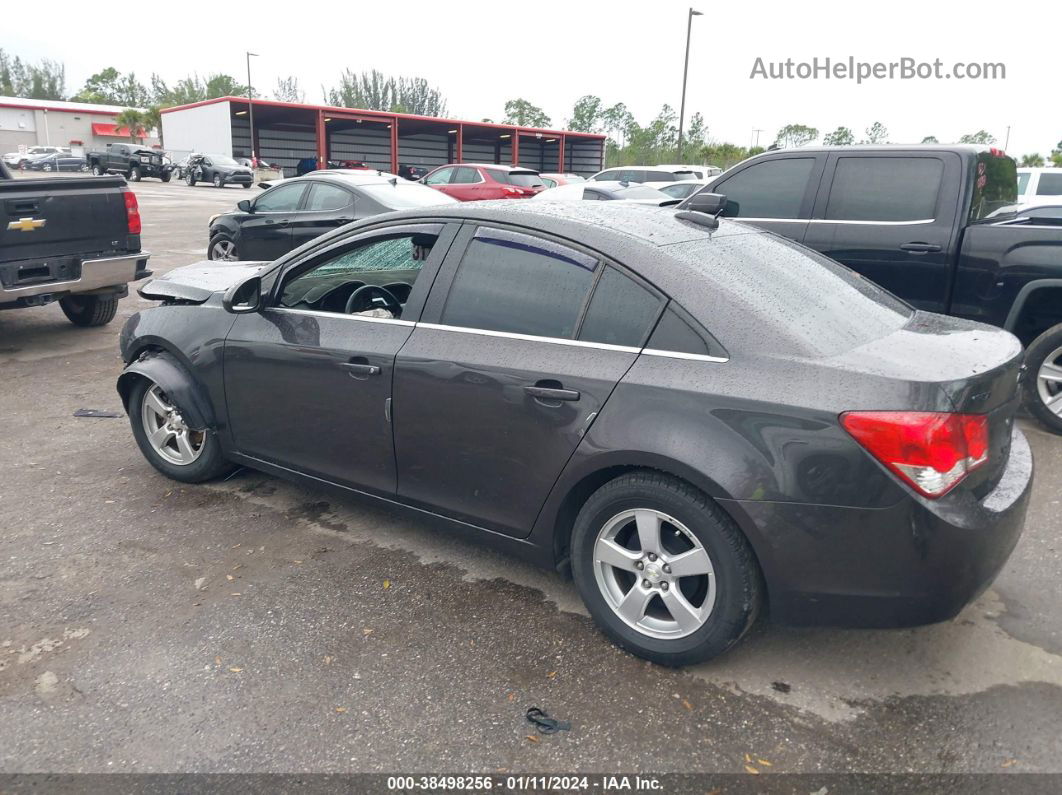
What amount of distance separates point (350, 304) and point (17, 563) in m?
1.88

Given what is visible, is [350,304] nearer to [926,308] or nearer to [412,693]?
[412,693]

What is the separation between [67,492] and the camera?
446 cm

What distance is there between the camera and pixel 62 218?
699cm

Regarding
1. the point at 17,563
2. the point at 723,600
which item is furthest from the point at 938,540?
the point at 17,563

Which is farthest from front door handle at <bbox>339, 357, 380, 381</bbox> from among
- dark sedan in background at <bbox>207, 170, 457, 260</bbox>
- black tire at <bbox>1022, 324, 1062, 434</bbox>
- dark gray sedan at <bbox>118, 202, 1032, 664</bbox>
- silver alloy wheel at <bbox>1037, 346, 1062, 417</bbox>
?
dark sedan in background at <bbox>207, 170, 457, 260</bbox>

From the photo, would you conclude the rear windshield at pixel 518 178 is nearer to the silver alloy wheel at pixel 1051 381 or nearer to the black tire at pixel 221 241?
the black tire at pixel 221 241

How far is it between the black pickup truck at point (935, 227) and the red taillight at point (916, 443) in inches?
139

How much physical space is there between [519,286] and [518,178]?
59.8 feet

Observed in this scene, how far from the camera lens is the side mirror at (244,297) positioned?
412cm

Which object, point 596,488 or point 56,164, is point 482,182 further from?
point 56,164

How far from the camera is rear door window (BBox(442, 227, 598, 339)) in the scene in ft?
10.4

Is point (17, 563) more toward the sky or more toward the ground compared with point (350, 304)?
more toward the ground

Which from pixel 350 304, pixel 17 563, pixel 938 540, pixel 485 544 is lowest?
pixel 17 563

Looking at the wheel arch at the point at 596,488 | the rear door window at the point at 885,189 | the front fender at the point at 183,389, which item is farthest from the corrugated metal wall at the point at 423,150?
the wheel arch at the point at 596,488
